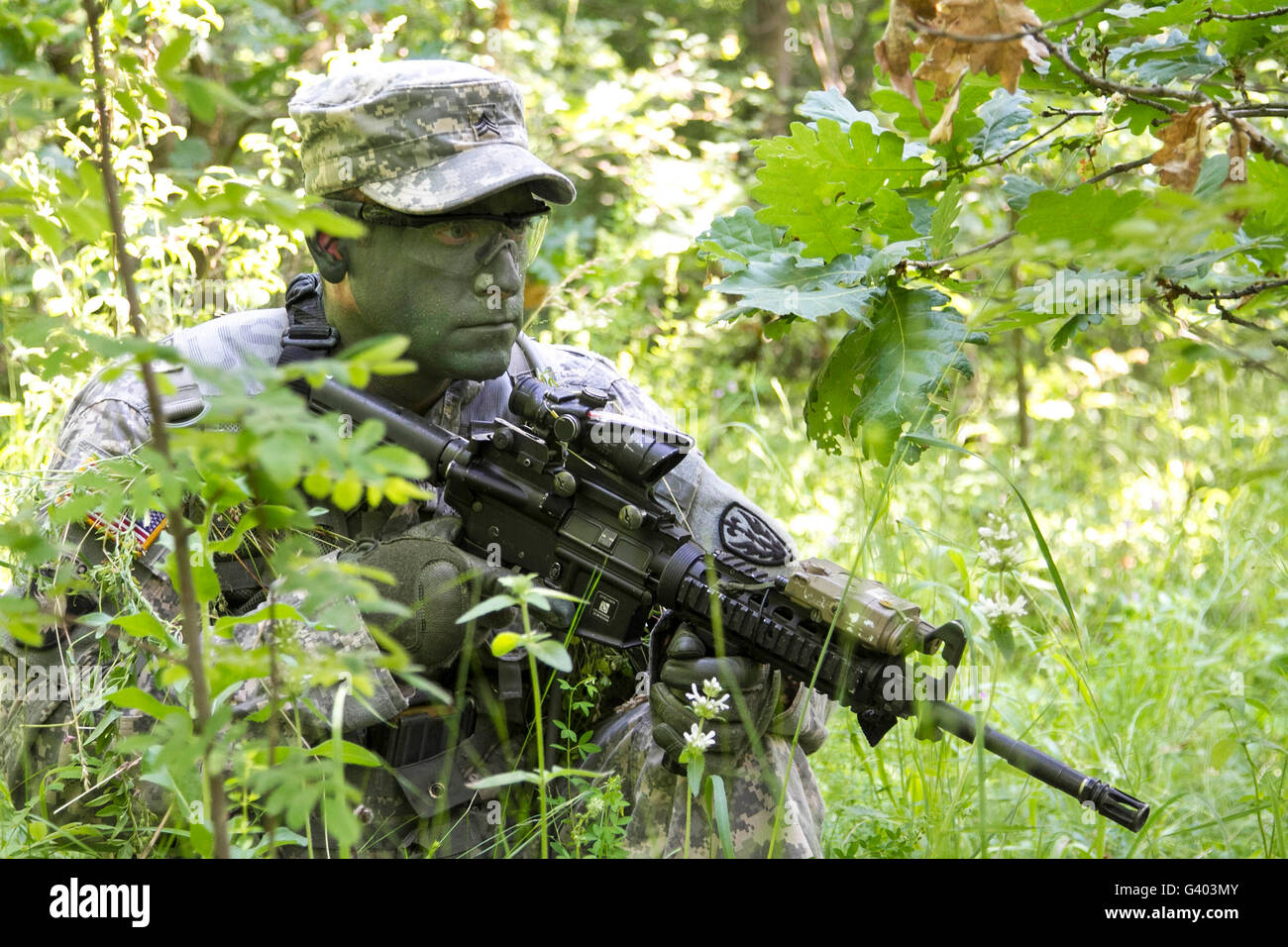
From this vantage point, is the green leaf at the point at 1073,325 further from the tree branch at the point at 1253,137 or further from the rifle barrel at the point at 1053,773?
the rifle barrel at the point at 1053,773

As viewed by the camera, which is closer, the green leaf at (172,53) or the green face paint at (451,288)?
the green leaf at (172,53)

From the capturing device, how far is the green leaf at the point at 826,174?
1973 millimetres

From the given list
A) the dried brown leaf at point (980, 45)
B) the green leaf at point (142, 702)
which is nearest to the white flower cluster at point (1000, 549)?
the dried brown leaf at point (980, 45)

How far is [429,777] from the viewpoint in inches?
105

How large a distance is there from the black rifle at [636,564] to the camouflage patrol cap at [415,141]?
45 centimetres

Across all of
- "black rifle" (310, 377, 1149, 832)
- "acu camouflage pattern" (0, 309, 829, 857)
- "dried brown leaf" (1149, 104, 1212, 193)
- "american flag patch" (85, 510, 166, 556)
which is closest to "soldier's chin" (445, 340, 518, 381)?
"black rifle" (310, 377, 1149, 832)

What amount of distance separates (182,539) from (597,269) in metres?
3.59

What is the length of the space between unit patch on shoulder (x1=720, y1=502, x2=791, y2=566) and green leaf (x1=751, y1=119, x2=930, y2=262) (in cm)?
79

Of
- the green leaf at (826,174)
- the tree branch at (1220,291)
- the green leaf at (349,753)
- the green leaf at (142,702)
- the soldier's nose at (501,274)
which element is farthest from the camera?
the soldier's nose at (501,274)

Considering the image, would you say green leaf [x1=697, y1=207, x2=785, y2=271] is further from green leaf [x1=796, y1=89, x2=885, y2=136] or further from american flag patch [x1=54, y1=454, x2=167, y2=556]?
american flag patch [x1=54, y1=454, x2=167, y2=556]

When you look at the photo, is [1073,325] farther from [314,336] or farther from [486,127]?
[314,336]

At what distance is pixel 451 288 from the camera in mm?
2613

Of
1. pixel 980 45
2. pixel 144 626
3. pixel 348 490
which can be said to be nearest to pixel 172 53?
pixel 348 490
